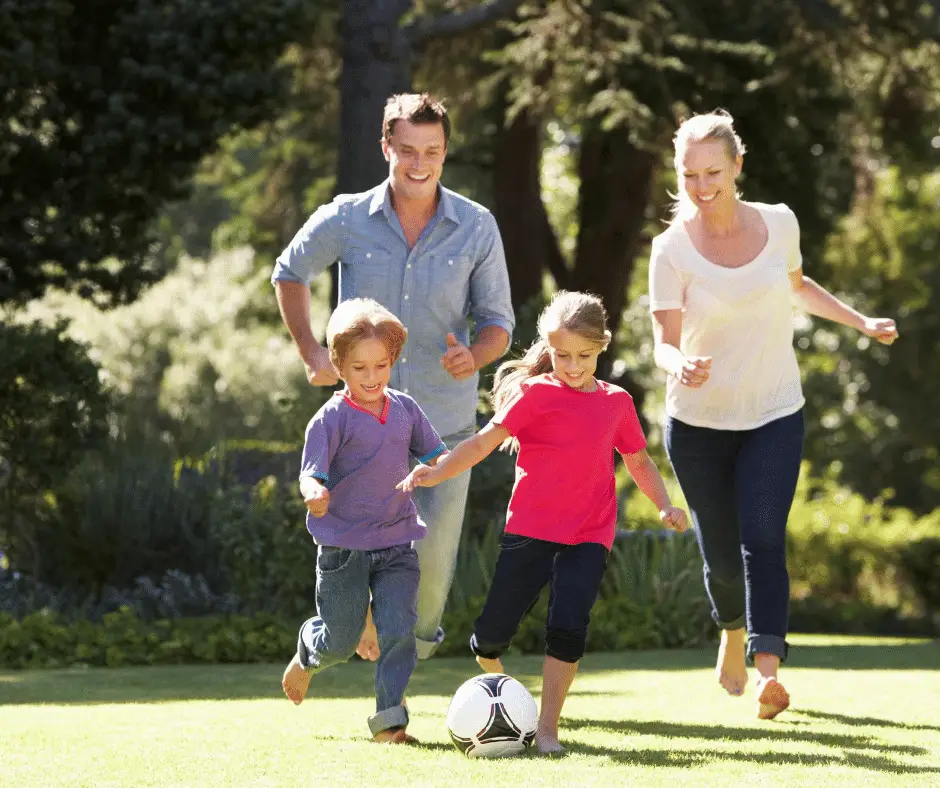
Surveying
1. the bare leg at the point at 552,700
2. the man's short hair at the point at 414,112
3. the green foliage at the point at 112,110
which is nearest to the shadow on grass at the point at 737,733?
the bare leg at the point at 552,700

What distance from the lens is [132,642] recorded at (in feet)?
29.8

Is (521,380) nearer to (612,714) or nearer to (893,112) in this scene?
(612,714)

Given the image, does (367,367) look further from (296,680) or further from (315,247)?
(296,680)

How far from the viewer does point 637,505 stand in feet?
55.5

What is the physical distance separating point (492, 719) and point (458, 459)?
847 mm

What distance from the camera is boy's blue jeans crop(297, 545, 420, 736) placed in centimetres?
536

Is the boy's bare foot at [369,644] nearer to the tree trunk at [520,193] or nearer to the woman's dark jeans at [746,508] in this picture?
the woman's dark jeans at [746,508]

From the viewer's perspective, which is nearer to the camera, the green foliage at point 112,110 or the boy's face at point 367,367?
the boy's face at point 367,367

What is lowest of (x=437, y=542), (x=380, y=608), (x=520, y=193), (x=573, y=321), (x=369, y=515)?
(x=380, y=608)

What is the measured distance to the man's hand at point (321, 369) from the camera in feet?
18.8

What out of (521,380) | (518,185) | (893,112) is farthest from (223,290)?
(521,380)

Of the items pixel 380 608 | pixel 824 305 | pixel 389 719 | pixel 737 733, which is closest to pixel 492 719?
pixel 389 719

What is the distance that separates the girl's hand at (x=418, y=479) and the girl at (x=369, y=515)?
0.15m

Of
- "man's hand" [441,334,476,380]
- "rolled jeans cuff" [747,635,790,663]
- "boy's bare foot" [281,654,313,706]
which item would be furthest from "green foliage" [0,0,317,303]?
"rolled jeans cuff" [747,635,790,663]
